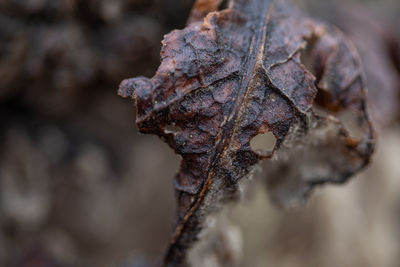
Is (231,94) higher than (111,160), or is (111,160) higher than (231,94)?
(111,160)

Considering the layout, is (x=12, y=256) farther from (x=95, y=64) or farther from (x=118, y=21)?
(x=118, y=21)

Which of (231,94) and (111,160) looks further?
(111,160)

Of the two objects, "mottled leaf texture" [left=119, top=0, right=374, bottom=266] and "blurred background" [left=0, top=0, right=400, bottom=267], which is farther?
"blurred background" [left=0, top=0, right=400, bottom=267]

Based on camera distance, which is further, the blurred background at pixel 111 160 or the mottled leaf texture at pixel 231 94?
the blurred background at pixel 111 160

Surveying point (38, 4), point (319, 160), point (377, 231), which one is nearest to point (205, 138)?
point (319, 160)
